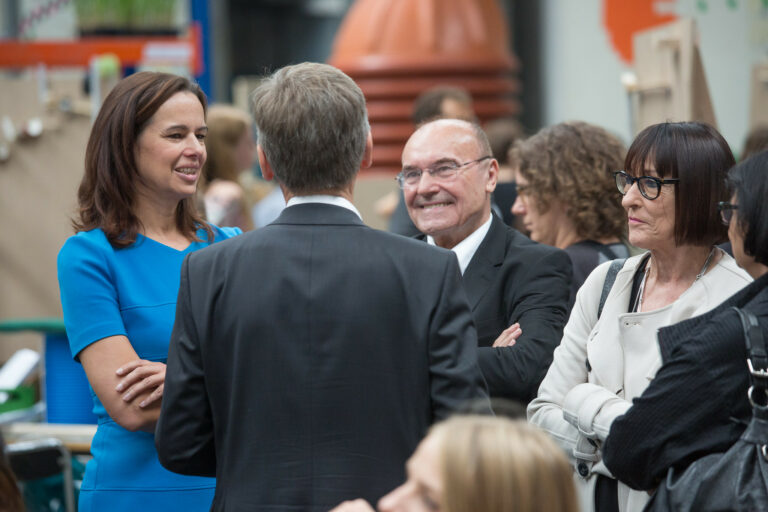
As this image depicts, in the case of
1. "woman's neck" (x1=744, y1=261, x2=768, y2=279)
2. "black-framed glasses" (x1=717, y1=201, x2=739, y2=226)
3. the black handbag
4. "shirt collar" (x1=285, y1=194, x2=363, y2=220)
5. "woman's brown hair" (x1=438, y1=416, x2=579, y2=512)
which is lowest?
the black handbag

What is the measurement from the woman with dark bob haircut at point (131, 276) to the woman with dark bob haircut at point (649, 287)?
0.88 meters

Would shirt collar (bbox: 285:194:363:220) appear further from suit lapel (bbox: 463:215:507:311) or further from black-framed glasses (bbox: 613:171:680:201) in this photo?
suit lapel (bbox: 463:215:507:311)

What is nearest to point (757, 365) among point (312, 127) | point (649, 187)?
point (649, 187)

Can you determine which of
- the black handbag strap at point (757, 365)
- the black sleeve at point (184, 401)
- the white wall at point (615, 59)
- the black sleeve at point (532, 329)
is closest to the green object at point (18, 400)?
the black sleeve at point (532, 329)

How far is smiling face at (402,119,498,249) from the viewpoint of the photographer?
3.02m

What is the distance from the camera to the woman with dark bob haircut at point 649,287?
2.32 metres

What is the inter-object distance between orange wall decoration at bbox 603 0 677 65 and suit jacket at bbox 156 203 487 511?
4.58 meters

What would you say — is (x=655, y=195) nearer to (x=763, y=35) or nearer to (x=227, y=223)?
(x=227, y=223)

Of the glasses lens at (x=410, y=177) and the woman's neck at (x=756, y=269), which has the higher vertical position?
the glasses lens at (x=410, y=177)

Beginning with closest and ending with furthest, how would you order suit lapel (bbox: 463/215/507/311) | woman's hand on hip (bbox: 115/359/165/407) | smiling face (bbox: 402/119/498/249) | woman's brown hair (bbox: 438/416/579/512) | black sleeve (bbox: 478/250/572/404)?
1. woman's brown hair (bbox: 438/416/579/512)
2. woman's hand on hip (bbox: 115/359/165/407)
3. black sleeve (bbox: 478/250/572/404)
4. suit lapel (bbox: 463/215/507/311)
5. smiling face (bbox: 402/119/498/249)

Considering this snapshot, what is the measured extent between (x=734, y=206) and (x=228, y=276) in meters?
1.02

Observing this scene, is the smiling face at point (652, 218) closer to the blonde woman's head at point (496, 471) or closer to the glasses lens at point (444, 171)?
the glasses lens at point (444, 171)

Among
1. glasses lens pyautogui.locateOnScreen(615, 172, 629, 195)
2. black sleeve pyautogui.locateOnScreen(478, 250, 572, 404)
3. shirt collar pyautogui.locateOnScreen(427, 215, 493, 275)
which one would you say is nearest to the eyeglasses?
shirt collar pyautogui.locateOnScreen(427, 215, 493, 275)

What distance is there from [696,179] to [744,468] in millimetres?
698
